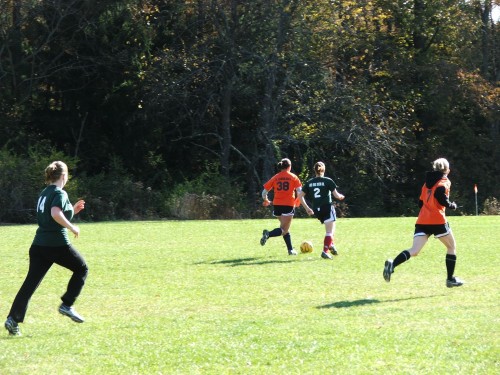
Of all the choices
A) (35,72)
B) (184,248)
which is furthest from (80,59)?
(184,248)

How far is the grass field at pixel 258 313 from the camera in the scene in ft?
26.3

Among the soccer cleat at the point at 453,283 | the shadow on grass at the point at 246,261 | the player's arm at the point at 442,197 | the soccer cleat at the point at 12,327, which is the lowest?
the soccer cleat at the point at 12,327

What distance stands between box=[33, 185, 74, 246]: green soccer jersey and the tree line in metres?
24.0

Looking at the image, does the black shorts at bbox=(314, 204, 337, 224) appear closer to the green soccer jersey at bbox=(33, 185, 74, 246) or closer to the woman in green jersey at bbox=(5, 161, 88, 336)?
the woman in green jersey at bbox=(5, 161, 88, 336)

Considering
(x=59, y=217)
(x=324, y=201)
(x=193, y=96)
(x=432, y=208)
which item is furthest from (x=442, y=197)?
(x=193, y=96)

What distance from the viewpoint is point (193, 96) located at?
37.9 meters

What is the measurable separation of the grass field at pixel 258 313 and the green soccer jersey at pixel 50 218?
94 centimetres

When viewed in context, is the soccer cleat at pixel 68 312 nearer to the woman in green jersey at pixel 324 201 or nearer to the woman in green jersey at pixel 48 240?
the woman in green jersey at pixel 48 240

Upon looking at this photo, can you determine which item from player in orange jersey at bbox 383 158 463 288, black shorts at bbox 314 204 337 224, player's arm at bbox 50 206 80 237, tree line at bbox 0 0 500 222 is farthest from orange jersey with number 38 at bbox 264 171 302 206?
tree line at bbox 0 0 500 222

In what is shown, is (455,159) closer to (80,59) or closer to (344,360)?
(80,59)

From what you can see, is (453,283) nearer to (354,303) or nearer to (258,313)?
(354,303)

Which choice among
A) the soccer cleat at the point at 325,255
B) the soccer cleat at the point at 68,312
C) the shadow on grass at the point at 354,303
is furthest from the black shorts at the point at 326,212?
the soccer cleat at the point at 68,312

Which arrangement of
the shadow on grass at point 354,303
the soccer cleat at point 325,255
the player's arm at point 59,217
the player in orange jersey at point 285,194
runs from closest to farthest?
1. the player's arm at point 59,217
2. the shadow on grass at point 354,303
3. the soccer cleat at point 325,255
4. the player in orange jersey at point 285,194

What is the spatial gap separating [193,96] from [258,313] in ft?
90.2
